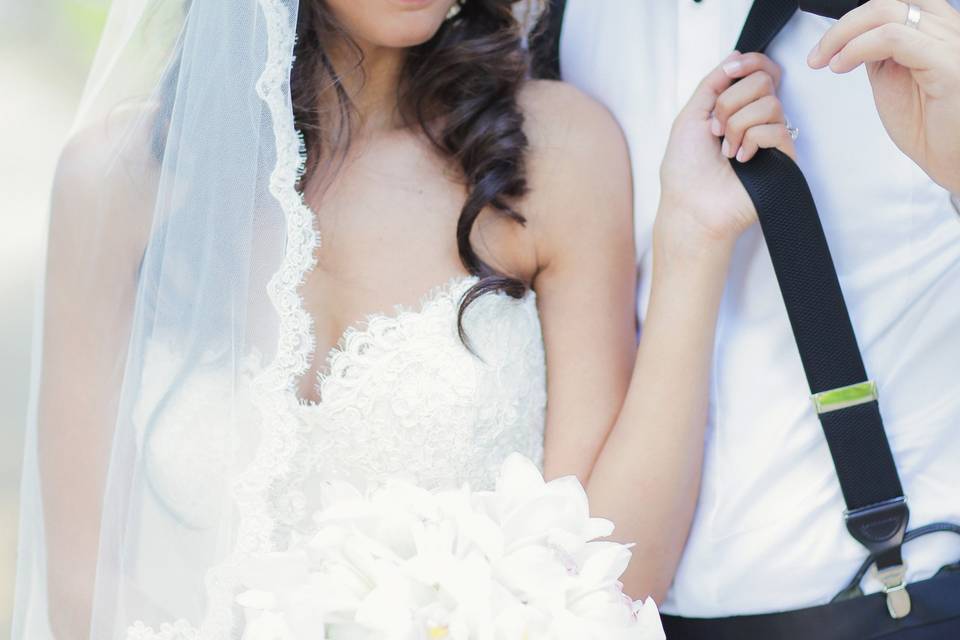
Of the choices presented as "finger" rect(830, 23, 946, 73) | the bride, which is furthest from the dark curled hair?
"finger" rect(830, 23, 946, 73)

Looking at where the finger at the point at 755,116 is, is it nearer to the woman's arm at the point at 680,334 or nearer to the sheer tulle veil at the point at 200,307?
the woman's arm at the point at 680,334

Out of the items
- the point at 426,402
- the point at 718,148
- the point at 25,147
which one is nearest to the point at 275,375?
the point at 426,402

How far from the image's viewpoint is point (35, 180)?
1.60 meters

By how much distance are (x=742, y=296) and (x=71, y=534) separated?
1.10m

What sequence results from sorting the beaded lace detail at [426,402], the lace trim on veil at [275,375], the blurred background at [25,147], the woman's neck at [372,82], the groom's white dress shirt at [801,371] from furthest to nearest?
the woman's neck at [372,82], the beaded lace detail at [426,402], the groom's white dress shirt at [801,371], the blurred background at [25,147], the lace trim on veil at [275,375]

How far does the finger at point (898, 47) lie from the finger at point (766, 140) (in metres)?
0.22

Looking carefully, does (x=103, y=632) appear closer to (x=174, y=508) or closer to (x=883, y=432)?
(x=174, y=508)

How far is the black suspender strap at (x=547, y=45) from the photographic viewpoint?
6.81ft

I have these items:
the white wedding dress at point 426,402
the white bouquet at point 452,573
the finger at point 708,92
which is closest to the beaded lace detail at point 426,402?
the white wedding dress at point 426,402

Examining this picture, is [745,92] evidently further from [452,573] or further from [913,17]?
[452,573]

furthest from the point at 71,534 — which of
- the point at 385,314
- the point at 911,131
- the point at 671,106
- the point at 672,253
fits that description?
the point at 911,131

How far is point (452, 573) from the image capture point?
3.34 feet

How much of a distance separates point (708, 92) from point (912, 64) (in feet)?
1.19

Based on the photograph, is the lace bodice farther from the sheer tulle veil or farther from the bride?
the sheer tulle veil
